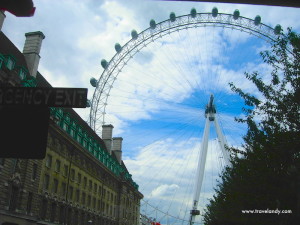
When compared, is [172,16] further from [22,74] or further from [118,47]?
[22,74]

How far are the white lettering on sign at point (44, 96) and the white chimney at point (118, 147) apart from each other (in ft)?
282

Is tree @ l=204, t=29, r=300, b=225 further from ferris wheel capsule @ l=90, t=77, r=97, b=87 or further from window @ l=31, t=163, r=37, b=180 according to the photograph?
ferris wheel capsule @ l=90, t=77, r=97, b=87

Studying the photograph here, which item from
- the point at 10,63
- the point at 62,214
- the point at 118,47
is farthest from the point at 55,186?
the point at 118,47

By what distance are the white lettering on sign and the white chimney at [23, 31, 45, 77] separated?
45.2 meters

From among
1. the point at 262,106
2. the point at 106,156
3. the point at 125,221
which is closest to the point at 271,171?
the point at 262,106

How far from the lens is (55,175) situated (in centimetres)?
4772

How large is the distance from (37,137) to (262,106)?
53.1 ft

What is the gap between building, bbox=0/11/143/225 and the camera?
3769 centimetres

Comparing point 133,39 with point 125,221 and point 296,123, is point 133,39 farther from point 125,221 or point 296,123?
point 125,221

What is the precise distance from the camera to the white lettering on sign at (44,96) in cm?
394

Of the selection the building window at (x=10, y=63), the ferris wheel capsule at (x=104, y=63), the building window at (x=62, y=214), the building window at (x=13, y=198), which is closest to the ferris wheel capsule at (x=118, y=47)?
the ferris wheel capsule at (x=104, y=63)

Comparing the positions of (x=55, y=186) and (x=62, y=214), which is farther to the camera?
(x=62, y=214)

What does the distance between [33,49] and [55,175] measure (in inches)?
684

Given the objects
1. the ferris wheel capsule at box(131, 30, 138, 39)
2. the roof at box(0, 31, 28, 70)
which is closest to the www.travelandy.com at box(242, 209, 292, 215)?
the roof at box(0, 31, 28, 70)
